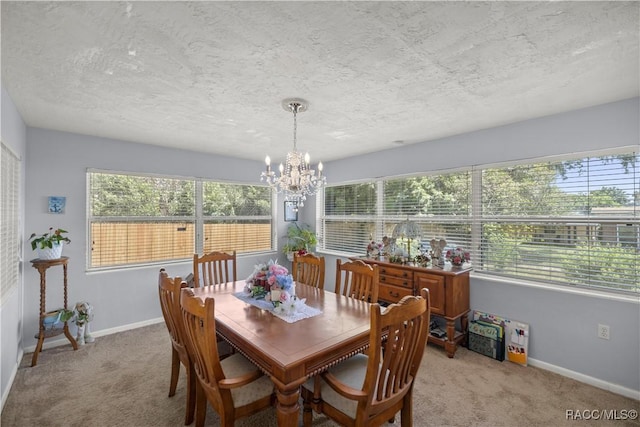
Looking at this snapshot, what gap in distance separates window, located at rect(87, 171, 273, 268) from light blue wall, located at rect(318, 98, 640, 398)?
332 cm

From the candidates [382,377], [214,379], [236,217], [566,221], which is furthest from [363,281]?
[236,217]

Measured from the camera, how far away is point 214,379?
1503mm

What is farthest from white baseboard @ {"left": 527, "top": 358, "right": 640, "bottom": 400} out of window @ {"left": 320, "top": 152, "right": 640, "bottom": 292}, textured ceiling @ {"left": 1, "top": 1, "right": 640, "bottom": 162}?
textured ceiling @ {"left": 1, "top": 1, "right": 640, "bottom": 162}

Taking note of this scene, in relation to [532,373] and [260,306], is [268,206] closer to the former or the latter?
[260,306]

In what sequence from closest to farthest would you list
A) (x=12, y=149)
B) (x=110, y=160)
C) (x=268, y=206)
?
1. (x=12, y=149)
2. (x=110, y=160)
3. (x=268, y=206)

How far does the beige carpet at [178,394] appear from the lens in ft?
6.82

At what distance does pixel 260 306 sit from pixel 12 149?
2.53 m

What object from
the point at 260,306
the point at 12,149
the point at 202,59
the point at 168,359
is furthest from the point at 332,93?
the point at 168,359

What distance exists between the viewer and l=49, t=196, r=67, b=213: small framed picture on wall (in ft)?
10.6

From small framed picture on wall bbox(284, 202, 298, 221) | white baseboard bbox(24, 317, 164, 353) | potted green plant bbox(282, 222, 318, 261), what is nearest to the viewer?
white baseboard bbox(24, 317, 164, 353)

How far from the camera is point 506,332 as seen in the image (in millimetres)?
2982

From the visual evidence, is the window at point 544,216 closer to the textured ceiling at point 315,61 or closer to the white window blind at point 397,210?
the white window blind at point 397,210

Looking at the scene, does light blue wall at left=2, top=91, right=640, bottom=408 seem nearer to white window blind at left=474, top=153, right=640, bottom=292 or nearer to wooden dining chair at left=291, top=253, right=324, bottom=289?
white window blind at left=474, top=153, right=640, bottom=292

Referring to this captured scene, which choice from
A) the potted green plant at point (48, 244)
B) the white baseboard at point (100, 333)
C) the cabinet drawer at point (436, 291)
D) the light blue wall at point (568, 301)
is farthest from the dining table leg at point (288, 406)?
the white baseboard at point (100, 333)
